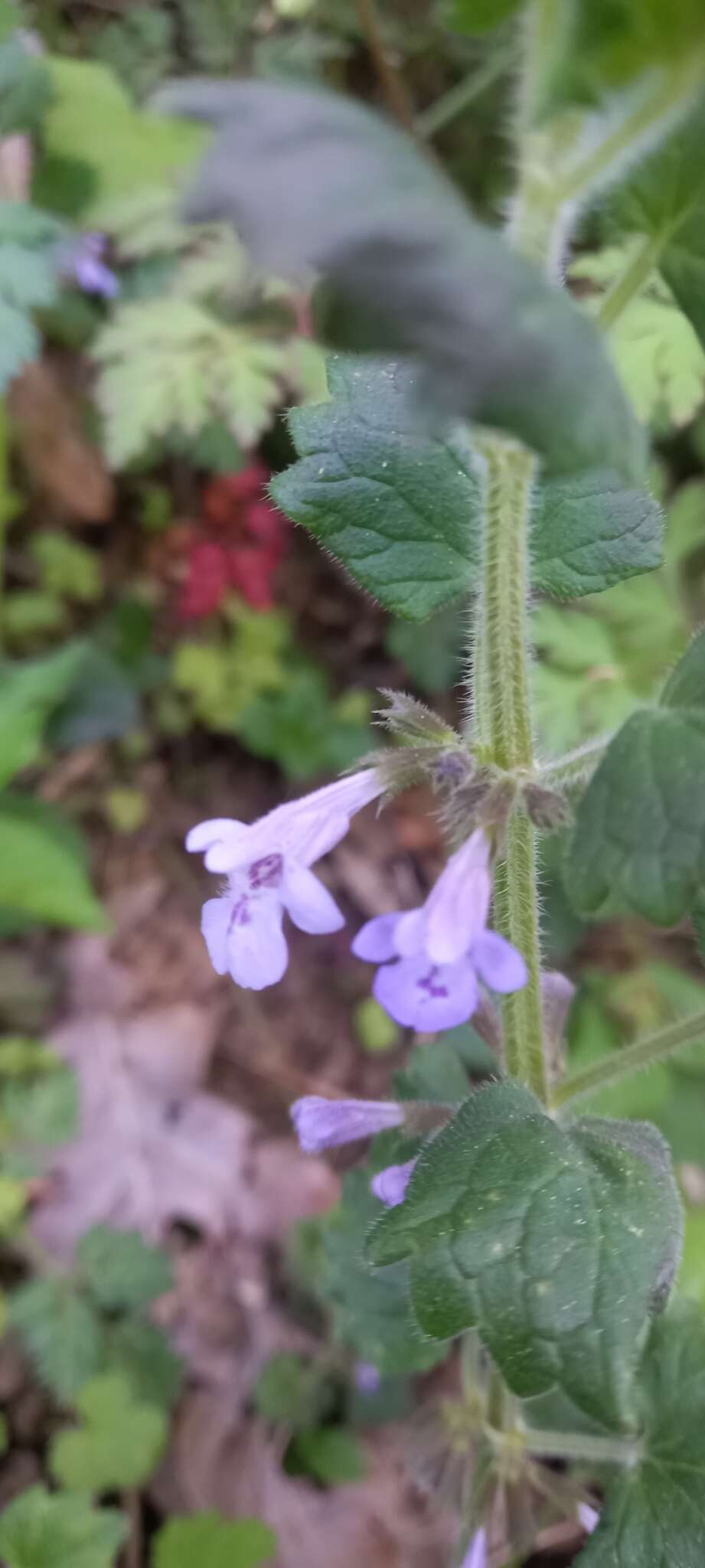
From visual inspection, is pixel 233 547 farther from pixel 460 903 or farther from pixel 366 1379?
pixel 460 903

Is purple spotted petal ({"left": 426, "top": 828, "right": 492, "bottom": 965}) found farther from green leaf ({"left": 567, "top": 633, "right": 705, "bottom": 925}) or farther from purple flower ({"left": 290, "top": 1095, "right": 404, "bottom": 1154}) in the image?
purple flower ({"left": 290, "top": 1095, "right": 404, "bottom": 1154})

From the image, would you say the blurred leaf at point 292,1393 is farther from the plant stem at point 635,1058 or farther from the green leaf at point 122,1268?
the plant stem at point 635,1058

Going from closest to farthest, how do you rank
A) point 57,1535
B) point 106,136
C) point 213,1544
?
point 57,1535 < point 213,1544 < point 106,136

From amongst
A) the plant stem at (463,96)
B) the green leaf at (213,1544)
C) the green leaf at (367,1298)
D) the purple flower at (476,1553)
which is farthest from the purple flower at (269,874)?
the plant stem at (463,96)

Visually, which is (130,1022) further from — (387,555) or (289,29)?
(289,29)

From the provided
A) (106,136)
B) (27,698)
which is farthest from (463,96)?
(27,698)

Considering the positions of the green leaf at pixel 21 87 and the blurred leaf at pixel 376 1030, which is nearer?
the green leaf at pixel 21 87
